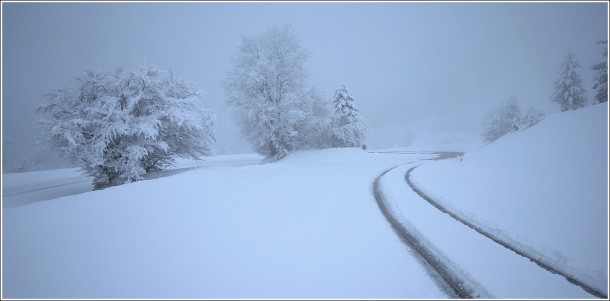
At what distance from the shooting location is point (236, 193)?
325 inches

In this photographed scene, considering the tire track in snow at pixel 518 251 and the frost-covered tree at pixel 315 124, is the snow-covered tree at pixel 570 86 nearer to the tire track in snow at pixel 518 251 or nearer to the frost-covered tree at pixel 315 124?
the frost-covered tree at pixel 315 124

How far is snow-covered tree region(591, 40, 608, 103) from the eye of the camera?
80.9ft

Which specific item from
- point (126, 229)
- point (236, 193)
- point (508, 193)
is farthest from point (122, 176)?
point (508, 193)

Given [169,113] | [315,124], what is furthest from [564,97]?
[169,113]

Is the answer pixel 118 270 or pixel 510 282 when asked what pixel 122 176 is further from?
pixel 510 282

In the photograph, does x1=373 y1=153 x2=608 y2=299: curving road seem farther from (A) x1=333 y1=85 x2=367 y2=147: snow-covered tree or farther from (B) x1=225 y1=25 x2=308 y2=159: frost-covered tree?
(A) x1=333 y1=85 x2=367 y2=147: snow-covered tree

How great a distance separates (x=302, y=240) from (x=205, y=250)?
1.69m

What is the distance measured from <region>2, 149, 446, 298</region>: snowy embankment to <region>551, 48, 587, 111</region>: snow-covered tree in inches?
1720

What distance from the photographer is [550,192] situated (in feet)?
23.6

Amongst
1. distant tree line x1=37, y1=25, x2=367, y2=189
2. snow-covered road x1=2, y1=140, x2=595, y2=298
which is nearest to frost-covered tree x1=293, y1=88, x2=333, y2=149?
distant tree line x1=37, y1=25, x2=367, y2=189

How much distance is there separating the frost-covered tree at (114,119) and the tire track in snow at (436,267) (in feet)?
40.3

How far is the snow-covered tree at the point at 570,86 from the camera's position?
1288 inches

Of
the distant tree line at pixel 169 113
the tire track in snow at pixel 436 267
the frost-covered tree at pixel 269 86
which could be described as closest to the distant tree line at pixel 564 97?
the frost-covered tree at pixel 269 86

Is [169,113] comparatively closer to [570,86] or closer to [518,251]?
[518,251]
